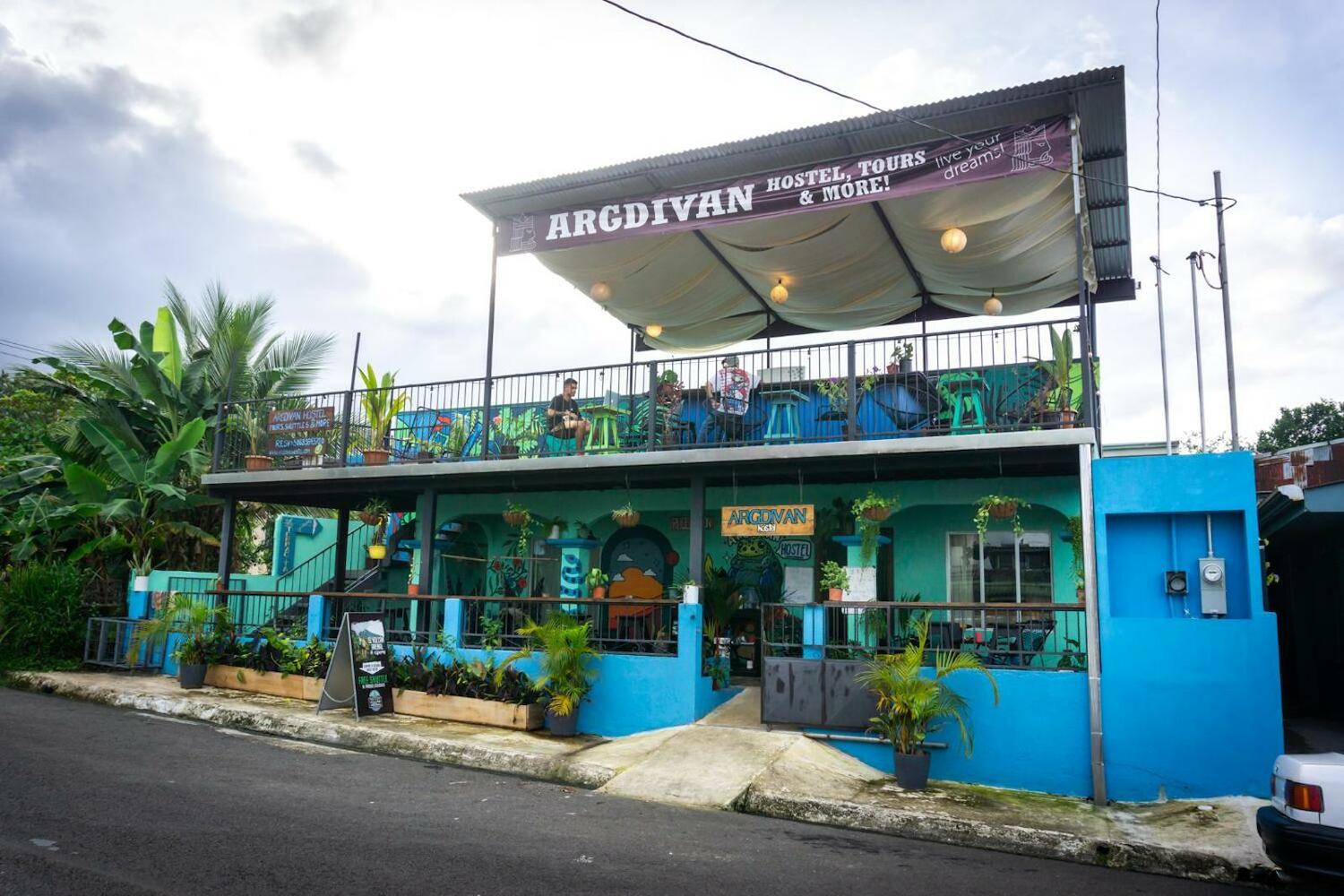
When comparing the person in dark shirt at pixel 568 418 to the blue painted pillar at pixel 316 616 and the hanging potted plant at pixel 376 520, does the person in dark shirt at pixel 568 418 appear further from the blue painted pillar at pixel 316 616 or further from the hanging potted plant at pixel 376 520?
the blue painted pillar at pixel 316 616

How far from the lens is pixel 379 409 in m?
14.0

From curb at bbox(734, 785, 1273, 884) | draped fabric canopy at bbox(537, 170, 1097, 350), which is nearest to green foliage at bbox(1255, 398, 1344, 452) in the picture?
draped fabric canopy at bbox(537, 170, 1097, 350)

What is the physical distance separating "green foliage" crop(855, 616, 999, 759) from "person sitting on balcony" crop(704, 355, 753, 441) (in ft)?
12.1

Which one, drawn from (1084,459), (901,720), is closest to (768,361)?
(1084,459)

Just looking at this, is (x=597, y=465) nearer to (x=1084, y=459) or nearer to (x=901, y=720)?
(x=901, y=720)

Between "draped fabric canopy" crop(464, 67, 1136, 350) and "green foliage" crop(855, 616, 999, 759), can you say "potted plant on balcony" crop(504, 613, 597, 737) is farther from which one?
"draped fabric canopy" crop(464, 67, 1136, 350)

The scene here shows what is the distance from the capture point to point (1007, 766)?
9.48 meters

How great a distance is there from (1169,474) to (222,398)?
16.9 metres

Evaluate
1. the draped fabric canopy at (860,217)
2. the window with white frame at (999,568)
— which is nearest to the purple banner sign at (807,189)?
the draped fabric canopy at (860,217)

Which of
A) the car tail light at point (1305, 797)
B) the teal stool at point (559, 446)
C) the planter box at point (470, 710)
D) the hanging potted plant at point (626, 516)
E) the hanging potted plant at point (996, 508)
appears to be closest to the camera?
the car tail light at point (1305, 797)

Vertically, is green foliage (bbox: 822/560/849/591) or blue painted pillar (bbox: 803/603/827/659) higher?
green foliage (bbox: 822/560/849/591)

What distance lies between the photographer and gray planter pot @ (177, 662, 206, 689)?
43.9 feet

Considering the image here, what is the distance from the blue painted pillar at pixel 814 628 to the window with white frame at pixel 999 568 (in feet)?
8.43

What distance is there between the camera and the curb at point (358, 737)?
9531 mm
